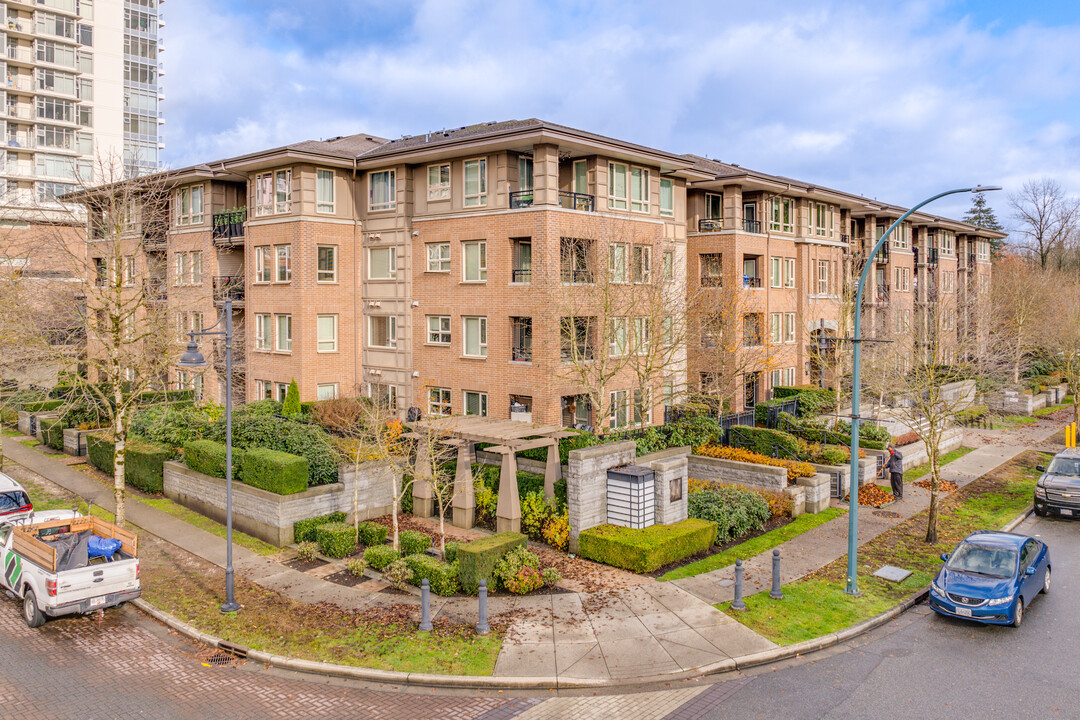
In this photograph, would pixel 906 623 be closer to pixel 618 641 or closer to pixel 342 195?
pixel 618 641

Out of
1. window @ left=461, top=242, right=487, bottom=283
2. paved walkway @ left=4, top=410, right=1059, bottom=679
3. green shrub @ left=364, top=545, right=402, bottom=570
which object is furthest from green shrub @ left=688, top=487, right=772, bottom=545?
window @ left=461, top=242, right=487, bottom=283

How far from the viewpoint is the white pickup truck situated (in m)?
14.8

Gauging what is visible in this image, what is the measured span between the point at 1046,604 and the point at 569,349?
1644 cm

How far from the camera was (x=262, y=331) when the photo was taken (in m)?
34.9

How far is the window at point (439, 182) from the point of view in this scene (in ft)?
100

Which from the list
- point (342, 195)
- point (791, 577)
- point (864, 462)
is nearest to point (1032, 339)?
point (864, 462)

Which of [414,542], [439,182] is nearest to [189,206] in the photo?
[439,182]

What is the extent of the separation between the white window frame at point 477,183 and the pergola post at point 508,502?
12331 millimetres

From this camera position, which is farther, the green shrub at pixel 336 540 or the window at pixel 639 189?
the window at pixel 639 189

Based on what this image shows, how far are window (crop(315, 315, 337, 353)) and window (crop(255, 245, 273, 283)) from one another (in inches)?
129

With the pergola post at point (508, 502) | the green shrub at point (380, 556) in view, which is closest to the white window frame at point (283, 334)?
the pergola post at point (508, 502)

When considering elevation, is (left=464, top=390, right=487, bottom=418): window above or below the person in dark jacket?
above

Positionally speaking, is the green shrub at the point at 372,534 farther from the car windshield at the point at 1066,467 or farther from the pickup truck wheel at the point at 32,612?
the car windshield at the point at 1066,467

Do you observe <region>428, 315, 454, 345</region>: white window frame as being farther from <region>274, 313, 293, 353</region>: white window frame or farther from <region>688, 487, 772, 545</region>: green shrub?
<region>688, 487, 772, 545</region>: green shrub
